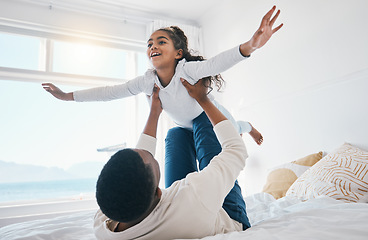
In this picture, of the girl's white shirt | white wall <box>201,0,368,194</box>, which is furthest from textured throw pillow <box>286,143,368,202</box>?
the girl's white shirt

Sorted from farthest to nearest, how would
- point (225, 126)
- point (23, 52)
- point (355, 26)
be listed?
point (23, 52), point (355, 26), point (225, 126)

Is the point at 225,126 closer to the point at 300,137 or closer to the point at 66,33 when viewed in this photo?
the point at 300,137

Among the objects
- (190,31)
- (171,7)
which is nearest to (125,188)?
(171,7)

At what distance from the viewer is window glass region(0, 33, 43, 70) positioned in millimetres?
→ 3111

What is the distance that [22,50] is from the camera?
3463mm

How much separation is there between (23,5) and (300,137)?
9.80ft

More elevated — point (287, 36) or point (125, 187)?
point (287, 36)

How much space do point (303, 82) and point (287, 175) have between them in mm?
755

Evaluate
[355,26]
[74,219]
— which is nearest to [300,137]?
[355,26]

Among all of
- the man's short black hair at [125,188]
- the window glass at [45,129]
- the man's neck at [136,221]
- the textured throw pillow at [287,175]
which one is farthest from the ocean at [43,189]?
the man's short black hair at [125,188]

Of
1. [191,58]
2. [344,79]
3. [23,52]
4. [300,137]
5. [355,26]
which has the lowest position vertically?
[300,137]

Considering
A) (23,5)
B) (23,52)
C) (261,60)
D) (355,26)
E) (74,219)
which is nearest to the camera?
(74,219)

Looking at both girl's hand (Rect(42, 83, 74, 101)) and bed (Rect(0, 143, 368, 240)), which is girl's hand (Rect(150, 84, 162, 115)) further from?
bed (Rect(0, 143, 368, 240))

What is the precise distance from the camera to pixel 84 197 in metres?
3.06
